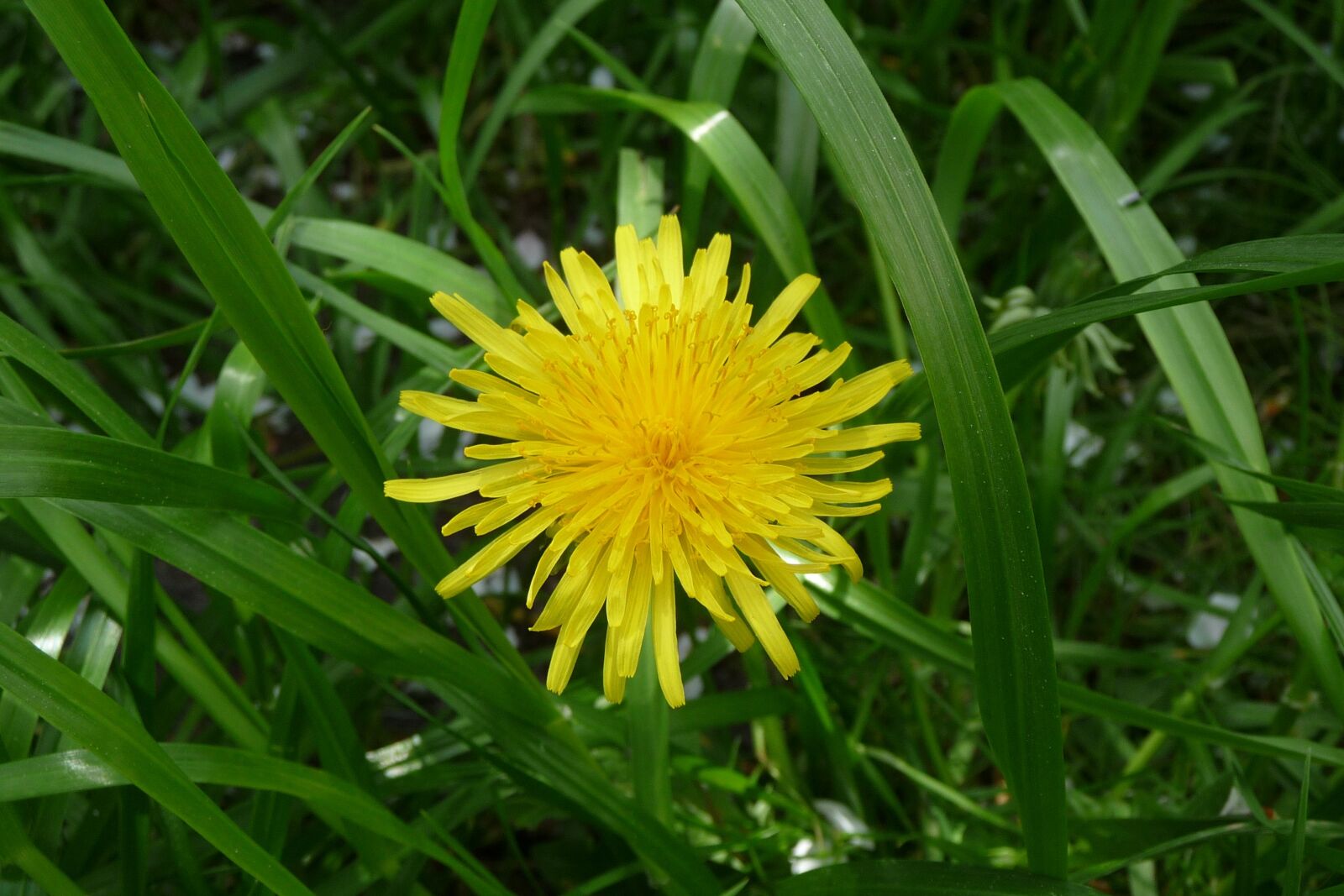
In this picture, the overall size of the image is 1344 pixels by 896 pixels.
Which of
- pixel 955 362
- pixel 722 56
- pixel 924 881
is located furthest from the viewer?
pixel 722 56

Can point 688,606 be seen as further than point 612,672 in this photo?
Yes

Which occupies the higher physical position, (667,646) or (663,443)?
(663,443)

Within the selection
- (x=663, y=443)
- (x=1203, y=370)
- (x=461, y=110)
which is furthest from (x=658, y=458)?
(x=1203, y=370)

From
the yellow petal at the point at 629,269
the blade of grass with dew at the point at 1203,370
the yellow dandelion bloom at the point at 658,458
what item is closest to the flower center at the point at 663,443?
the yellow dandelion bloom at the point at 658,458

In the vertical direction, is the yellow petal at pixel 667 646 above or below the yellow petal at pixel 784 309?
below

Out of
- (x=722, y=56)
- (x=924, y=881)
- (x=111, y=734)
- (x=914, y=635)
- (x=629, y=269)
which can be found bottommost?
(x=924, y=881)

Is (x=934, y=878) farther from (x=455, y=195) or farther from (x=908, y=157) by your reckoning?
(x=455, y=195)

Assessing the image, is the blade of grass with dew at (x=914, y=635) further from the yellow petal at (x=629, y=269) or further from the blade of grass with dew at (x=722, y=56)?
the blade of grass with dew at (x=722, y=56)

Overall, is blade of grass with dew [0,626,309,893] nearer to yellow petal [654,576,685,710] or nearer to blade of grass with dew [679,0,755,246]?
yellow petal [654,576,685,710]

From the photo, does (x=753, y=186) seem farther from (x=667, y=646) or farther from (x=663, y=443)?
(x=667, y=646)
